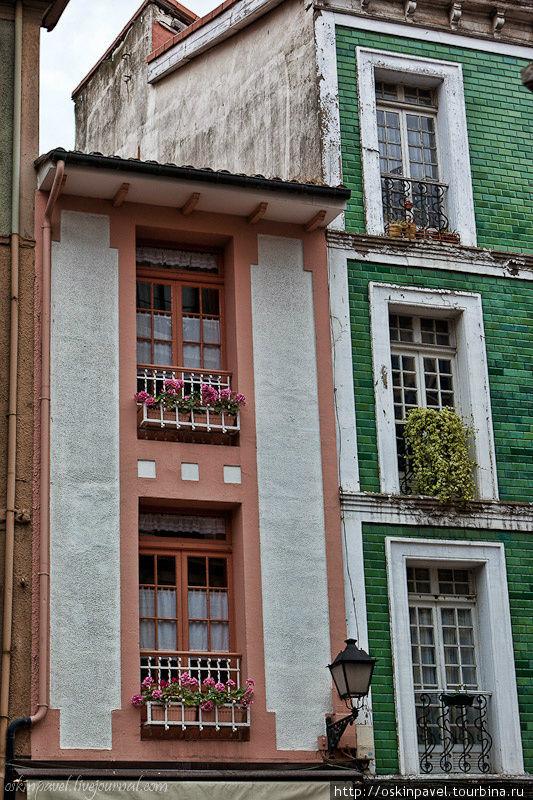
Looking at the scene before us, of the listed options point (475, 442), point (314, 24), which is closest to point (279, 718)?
point (475, 442)

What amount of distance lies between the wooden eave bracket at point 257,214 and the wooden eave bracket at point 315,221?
1.89 ft

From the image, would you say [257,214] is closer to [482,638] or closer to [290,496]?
[290,496]

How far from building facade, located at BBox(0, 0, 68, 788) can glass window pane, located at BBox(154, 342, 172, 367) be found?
161 centimetres

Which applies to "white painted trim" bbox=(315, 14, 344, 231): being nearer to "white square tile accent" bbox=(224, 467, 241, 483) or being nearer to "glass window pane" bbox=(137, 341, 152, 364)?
"glass window pane" bbox=(137, 341, 152, 364)

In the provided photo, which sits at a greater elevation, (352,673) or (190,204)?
(190,204)

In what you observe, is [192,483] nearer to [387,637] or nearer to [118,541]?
[118,541]

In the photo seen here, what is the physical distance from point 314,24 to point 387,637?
7775 mm

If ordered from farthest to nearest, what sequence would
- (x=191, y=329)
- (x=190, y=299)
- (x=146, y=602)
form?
(x=190, y=299) → (x=191, y=329) → (x=146, y=602)

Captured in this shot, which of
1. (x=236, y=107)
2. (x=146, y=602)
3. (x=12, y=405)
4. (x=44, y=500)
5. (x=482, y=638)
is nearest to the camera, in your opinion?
(x=44, y=500)

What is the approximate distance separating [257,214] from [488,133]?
3.77 metres

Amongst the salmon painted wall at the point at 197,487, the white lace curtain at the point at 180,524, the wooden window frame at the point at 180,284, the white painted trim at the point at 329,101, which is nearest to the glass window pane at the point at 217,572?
the salmon painted wall at the point at 197,487

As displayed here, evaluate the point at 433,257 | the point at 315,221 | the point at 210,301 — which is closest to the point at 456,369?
the point at 433,257

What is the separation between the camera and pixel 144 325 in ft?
54.6

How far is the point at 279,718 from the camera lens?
49.4 ft
